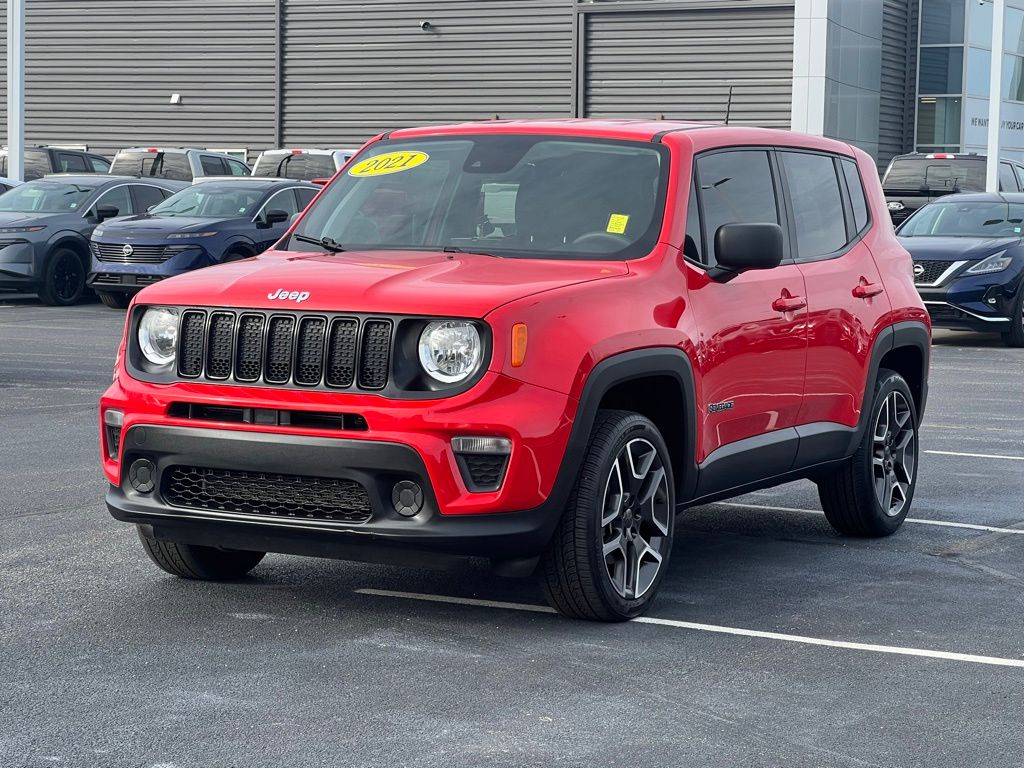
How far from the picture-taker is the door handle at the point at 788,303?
695cm

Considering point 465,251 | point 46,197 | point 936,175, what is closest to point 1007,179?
point 936,175

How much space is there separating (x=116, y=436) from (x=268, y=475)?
0.71 metres

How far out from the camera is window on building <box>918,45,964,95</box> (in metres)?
38.2

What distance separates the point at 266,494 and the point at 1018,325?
14.6 meters

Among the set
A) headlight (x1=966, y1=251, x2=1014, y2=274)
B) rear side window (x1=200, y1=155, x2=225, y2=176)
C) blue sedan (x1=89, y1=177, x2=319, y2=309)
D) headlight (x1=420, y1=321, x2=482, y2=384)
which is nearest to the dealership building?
rear side window (x1=200, y1=155, x2=225, y2=176)

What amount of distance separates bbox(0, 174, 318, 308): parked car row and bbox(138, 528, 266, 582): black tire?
44.4ft

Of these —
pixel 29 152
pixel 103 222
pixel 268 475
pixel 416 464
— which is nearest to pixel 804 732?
pixel 416 464

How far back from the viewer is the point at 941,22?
38.1 metres

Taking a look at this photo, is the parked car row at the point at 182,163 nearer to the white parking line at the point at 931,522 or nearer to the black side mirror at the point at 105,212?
the black side mirror at the point at 105,212

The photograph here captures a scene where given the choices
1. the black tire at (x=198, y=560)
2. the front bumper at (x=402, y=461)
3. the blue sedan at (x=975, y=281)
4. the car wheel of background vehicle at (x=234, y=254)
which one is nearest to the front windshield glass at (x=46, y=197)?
the car wheel of background vehicle at (x=234, y=254)

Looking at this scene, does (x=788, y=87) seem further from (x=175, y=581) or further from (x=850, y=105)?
(x=175, y=581)

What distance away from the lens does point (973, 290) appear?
18484mm

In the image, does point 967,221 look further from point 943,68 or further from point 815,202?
point 943,68

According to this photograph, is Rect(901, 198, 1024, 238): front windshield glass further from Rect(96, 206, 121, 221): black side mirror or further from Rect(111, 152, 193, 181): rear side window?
Rect(111, 152, 193, 181): rear side window
